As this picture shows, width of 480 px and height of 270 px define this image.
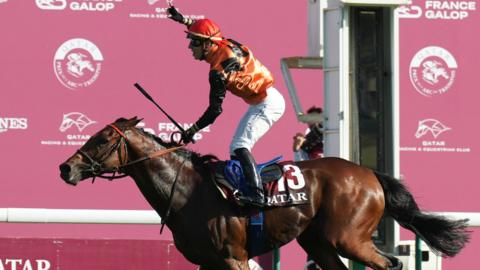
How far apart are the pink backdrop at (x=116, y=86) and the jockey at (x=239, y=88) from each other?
3.71 meters

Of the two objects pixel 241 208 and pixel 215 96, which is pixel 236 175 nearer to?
pixel 241 208

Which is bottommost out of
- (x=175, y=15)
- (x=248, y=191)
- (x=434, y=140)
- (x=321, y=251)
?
(x=321, y=251)

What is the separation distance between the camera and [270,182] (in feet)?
24.4

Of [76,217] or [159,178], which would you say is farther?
[76,217]

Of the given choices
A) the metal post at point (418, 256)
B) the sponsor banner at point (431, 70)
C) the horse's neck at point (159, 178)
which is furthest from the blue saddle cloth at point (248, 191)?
the sponsor banner at point (431, 70)

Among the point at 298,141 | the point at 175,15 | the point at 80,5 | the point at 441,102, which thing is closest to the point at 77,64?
the point at 80,5

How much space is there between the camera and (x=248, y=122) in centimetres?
750

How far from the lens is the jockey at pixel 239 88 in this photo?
7.30 m

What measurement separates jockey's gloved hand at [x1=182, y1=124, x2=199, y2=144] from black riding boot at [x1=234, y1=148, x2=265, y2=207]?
302mm

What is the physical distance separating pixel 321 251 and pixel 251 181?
2.33ft

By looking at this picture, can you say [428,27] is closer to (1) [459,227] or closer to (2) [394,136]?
(2) [394,136]

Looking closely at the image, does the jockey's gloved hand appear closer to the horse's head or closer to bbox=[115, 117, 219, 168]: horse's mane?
bbox=[115, 117, 219, 168]: horse's mane

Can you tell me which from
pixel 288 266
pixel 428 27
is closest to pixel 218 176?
pixel 288 266

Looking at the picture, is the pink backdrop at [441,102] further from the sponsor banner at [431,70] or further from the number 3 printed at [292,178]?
the number 3 printed at [292,178]
